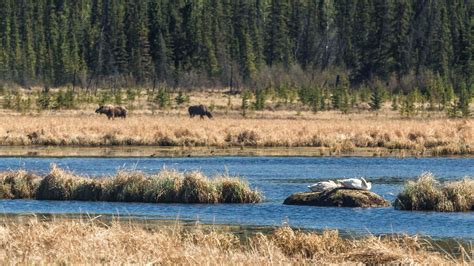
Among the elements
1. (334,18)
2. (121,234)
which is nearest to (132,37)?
(334,18)

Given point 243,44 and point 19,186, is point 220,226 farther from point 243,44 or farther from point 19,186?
point 243,44

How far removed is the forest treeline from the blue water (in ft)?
188

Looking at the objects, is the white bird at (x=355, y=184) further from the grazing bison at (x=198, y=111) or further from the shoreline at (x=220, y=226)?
the grazing bison at (x=198, y=111)

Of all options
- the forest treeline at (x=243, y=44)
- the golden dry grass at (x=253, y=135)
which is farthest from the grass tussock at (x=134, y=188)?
the forest treeline at (x=243, y=44)

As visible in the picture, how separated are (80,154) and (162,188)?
1898 centimetres

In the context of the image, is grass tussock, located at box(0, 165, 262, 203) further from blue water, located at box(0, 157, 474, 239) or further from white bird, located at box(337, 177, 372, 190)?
white bird, located at box(337, 177, 372, 190)

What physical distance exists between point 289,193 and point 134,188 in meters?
5.30

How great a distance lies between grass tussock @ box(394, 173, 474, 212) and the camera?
1027 inches

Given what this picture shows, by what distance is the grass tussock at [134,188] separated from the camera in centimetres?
2858

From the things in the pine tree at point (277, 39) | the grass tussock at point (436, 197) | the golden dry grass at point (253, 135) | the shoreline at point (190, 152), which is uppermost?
the pine tree at point (277, 39)

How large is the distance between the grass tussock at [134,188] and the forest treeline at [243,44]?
71.0m

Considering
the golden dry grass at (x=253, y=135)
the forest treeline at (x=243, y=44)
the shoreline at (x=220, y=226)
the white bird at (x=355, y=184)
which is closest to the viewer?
the shoreline at (x=220, y=226)

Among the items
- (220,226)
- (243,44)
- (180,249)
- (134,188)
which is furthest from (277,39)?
(180,249)

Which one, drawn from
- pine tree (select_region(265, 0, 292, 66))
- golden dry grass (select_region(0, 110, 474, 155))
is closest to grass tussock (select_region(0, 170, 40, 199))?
golden dry grass (select_region(0, 110, 474, 155))
